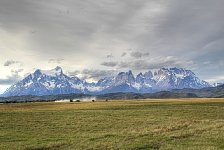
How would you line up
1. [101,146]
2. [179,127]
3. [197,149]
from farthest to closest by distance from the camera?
[179,127] → [101,146] → [197,149]

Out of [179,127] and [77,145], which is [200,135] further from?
[77,145]

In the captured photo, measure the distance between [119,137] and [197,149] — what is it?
1103 cm

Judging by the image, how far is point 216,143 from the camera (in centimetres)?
3409

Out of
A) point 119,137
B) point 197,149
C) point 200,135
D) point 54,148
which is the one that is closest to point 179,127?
point 200,135

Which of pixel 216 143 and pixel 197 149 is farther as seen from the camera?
pixel 216 143

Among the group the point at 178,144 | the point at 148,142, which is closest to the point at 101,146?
the point at 148,142

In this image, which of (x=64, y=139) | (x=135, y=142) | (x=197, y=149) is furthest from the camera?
(x=64, y=139)

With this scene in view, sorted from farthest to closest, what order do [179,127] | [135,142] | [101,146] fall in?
[179,127] → [135,142] → [101,146]

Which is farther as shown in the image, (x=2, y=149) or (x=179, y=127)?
(x=179, y=127)

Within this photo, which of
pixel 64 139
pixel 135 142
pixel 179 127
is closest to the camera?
pixel 135 142

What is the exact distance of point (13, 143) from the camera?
3653 centimetres

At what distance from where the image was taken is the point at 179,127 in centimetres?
4853

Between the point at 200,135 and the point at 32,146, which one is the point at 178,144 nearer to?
the point at 200,135

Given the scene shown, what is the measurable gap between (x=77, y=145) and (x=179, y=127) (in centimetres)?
1948
